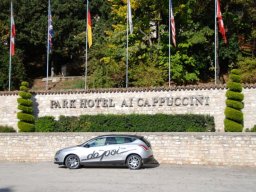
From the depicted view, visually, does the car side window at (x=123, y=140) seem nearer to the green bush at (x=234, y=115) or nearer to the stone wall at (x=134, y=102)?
the green bush at (x=234, y=115)

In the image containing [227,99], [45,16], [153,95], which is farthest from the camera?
[45,16]

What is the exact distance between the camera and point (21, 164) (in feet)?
69.7

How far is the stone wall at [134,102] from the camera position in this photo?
84.0ft

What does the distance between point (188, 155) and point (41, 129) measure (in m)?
11.2

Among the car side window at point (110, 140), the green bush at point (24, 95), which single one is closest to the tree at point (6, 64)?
the green bush at point (24, 95)

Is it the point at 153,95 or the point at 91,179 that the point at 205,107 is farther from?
the point at 91,179

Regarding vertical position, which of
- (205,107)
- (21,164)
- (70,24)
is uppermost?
(70,24)

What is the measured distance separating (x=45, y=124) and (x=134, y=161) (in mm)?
10437

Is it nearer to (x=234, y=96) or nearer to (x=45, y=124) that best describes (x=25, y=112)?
(x=45, y=124)

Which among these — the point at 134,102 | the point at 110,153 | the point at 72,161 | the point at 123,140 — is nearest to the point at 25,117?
the point at 134,102

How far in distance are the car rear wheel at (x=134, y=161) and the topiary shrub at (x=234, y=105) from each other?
24.1 feet

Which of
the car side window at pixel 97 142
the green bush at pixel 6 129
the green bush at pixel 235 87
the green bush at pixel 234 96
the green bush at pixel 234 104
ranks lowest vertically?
the green bush at pixel 6 129

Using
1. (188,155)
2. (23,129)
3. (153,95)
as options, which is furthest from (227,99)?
(23,129)

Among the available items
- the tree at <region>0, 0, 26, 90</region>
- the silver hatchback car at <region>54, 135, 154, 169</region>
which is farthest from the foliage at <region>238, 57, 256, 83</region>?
the tree at <region>0, 0, 26, 90</region>
